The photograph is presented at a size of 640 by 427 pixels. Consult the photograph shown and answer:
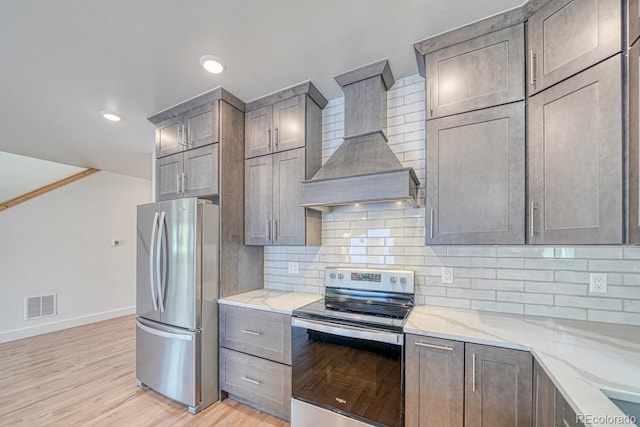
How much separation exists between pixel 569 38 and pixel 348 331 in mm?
1934

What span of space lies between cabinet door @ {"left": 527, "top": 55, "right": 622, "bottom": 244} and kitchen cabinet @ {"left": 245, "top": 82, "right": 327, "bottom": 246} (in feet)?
5.00

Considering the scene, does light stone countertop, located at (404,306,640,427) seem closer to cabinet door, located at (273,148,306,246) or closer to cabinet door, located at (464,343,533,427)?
cabinet door, located at (464,343,533,427)

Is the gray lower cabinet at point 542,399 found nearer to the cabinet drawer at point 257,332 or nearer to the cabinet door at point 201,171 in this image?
the cabinet drawer at point 257,332

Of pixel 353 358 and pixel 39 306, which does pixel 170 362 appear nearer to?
pixel 353 358

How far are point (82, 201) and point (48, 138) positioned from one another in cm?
154

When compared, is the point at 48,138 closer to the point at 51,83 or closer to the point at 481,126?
the point at 51,83

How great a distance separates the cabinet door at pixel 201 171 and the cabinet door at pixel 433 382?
1960 millimetres

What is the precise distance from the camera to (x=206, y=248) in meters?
2.28

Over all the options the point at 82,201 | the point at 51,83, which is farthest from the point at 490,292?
the point at 82,201

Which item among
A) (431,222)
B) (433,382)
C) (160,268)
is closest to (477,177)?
(431,222)

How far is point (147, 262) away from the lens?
2523 mm

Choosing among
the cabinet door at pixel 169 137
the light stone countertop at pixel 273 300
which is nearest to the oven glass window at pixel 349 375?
the light stone countertop at pixel 273 300

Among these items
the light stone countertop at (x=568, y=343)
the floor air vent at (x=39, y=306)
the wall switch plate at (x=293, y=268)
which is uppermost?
the wall switch plate at (x=293, y=268)

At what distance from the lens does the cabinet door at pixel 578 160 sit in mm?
1205
